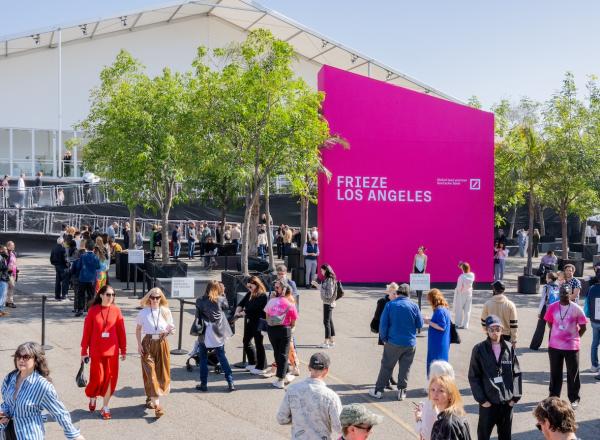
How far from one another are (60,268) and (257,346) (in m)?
8.13

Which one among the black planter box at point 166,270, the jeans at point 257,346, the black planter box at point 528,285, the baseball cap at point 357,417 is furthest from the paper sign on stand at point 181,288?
the black planter box at point 528,285

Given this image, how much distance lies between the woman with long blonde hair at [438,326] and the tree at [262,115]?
830 centimetres

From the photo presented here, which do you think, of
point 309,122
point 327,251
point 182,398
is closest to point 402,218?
point 327,251

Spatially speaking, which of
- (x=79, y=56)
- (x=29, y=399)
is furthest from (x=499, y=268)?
(x=79, y=56)

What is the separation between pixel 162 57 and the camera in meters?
40.4

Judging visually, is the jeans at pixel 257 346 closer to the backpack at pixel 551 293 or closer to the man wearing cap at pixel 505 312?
the man wearing cap at pixel 505 312

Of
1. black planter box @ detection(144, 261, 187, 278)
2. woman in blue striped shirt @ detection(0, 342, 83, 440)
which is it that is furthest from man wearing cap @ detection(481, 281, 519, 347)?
black planter box @ detection(144, 261, 187, 278)

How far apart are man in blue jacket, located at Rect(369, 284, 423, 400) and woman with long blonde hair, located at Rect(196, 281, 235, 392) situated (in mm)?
2168

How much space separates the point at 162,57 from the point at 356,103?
847 inches

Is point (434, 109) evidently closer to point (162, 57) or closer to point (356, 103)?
point (356, 103)

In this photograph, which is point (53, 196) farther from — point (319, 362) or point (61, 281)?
point (319, 362)

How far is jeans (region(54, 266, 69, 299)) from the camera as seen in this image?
56.0ft

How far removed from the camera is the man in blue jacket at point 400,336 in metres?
9.55

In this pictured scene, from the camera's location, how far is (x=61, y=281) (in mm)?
17359
